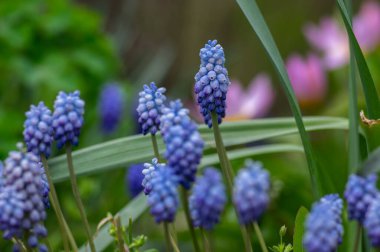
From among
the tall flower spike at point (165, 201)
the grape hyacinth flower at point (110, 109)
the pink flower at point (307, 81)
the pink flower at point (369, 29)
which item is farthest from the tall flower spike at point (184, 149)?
the pink flower at point (369, 29)

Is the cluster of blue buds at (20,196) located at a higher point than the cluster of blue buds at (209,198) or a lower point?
higher

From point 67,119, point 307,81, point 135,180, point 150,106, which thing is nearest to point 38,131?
point 67,119

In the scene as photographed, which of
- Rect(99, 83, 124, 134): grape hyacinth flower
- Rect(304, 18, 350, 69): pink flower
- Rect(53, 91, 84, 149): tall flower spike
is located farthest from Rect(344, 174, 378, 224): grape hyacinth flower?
Rect(304, 18, 350, 69): pink flower

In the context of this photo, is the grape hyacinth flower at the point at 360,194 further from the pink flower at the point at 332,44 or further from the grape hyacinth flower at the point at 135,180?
the pink flower at the point at 332,44

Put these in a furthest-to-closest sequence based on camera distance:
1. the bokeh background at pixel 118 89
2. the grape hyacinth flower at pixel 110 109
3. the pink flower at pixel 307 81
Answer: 1. the pink flower at pixel 307 81
2. the grape hyacinth flower at pixel 110 109
3. the bokeh background at pixel 118 89

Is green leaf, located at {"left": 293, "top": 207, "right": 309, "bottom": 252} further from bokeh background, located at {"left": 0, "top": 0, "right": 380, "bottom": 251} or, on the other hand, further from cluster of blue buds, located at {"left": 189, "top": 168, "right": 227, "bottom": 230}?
bokeh background, located at {"left": 0, "top": 0, "right": 380, "bottom": 251}

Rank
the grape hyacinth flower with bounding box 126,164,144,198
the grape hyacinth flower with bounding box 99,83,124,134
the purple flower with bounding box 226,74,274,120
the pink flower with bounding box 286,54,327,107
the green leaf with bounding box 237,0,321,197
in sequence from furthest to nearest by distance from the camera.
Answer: the purple flower with bounding box 226,74,274,120, the pink flower with bounding box 286,54,327,107, the grape hyacinth flower with bounding box 99,83,124,134, the grape hyacinth flower with bounding box 126,164,144,198, the green leaf with bounding box 237,0,321,197
